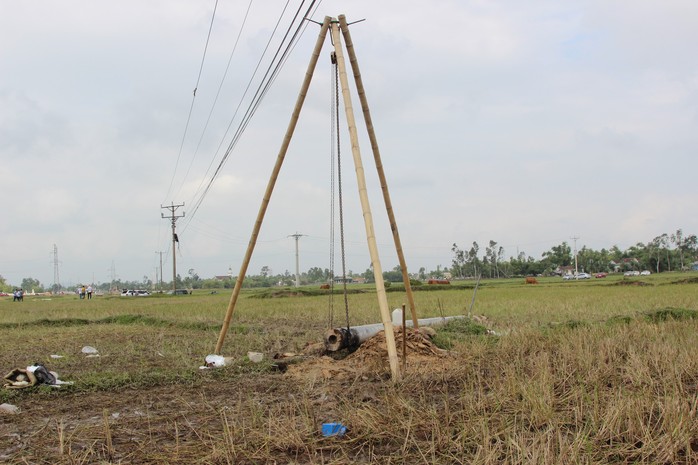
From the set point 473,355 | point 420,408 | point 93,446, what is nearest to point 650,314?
point 473,355

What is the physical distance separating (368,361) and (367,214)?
200cm

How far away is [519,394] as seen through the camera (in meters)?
5.02

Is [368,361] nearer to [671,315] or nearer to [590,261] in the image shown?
[671,315]

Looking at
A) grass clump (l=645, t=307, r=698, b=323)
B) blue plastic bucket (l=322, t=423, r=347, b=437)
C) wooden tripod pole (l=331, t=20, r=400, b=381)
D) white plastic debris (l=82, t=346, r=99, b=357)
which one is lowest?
grass clump (l=645, t=307, r=698, b=323)

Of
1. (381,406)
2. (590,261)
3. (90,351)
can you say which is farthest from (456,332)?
(590,261)

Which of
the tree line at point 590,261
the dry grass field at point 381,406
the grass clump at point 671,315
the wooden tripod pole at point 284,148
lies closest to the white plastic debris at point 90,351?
the dry grass field at point 381,406

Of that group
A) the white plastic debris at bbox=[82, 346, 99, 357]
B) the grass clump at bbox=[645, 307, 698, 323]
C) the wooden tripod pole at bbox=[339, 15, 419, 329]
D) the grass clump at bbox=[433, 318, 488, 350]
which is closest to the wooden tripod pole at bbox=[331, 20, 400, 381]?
the wooden tripod pole at bbox=[339, 15, 419, 329]

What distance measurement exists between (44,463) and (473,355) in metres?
4.89

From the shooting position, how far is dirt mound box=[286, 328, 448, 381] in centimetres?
693

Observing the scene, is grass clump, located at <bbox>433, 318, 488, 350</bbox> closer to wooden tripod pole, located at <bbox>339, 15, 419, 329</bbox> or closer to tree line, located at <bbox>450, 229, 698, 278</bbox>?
wooden tripod pole, located at <bbox>339, 15, 419, 329</bbox>

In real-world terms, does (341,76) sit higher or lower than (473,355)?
higher

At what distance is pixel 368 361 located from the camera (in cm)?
749

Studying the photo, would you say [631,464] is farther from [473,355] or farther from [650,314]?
[650,314]

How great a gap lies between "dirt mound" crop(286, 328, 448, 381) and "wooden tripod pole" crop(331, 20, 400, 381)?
53 centimetres
